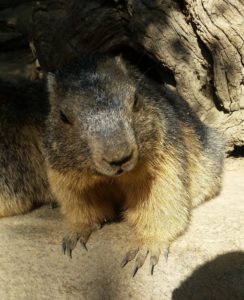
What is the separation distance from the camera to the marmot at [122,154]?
3844 millimetres

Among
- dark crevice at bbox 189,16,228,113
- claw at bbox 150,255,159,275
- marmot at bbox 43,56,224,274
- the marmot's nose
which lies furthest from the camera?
dark crevice at bbox 189,16,228,113

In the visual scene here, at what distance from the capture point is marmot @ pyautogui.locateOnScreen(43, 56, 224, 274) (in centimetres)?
384

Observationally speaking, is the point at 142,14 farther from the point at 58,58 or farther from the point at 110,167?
the point at 110,167

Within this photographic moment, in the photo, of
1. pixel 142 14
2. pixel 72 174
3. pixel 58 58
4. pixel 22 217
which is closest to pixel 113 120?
pixel 72 174

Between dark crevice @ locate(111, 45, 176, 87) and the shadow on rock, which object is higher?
dark crevice @ locate(111, 45, 176, 87)

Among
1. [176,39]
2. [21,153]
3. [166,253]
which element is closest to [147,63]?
[176,39]

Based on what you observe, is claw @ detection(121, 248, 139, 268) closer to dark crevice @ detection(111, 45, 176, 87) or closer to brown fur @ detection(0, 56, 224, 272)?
brown fur @ detection(0, 56, 224, 272)

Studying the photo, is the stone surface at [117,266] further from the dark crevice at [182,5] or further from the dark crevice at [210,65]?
the dark crevice at [182,5]

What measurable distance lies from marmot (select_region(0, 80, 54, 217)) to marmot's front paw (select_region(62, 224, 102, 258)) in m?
0.83

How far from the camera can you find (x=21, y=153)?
5.39 metres

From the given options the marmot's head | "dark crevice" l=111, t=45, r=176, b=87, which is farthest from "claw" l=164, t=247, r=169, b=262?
"dark crevice" l=111, t=45, r=176, b=87

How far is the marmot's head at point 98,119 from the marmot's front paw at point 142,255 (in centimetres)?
105

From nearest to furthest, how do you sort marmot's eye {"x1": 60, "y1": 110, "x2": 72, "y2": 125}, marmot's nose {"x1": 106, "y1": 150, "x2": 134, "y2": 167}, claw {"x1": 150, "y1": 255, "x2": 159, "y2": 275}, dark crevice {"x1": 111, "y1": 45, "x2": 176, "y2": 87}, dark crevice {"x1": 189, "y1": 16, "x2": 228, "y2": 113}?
marmot's nose {"x1": 106, "y1": 150, "x2": 134, "y2": 167}, marmot's eye {"x1": 60, "y1": 110, "x2": 72, "y2": 125}, claw {"x1": 150, "y1": 255, "x2": 159, "y2": 275}, dark crevice {"x1": 189, "y1": 16, "x2": 228, "y2": 113}, dark crevice {"x1": 111, "y1": 45, "x2": 176, "y2": 87}

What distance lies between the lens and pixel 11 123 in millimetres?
5414
